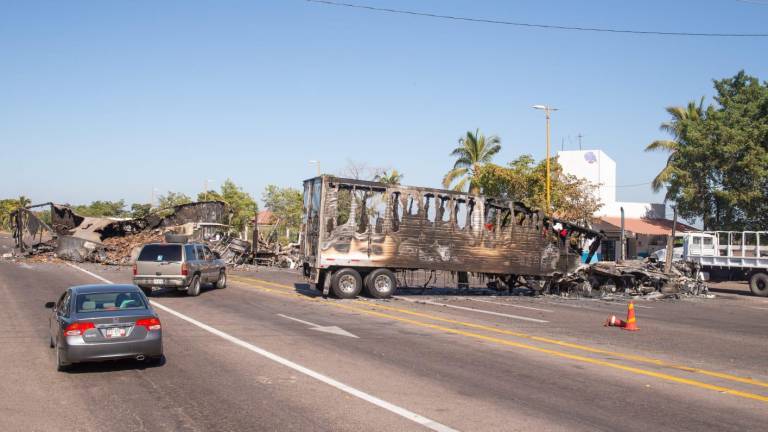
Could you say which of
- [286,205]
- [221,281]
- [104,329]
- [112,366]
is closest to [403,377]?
[104,329]

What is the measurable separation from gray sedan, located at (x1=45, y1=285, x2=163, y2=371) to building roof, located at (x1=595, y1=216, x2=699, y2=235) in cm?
4349

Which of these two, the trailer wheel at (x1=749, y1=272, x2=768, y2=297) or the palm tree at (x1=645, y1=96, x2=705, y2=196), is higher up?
the palm tree at (x1=645, y1=96, x2=705, y2=196)

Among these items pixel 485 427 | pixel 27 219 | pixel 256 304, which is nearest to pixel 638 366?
pixel 485 427

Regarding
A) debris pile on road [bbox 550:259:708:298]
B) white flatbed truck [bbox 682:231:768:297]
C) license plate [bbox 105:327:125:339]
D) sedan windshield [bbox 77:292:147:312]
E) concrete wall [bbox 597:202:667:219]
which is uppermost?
concrete wall [bbox 597:202:667:219]

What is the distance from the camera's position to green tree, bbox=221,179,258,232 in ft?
249

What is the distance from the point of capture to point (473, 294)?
2491cm

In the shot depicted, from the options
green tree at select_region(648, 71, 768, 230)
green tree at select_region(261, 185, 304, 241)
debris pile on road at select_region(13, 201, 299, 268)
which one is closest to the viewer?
green tree at select_region(648, 71, 768, 230)

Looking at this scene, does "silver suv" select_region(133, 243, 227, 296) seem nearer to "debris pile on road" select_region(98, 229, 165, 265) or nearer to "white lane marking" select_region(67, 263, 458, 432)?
"white lane marking" select_region(67, 263, 458, 432)

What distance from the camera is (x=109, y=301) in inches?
393

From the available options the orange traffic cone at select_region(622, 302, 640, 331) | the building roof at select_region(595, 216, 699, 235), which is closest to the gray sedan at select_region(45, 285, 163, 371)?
the orange traffic cone at select_region(622, 302, 640, 331)

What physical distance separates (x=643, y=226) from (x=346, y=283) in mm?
39860

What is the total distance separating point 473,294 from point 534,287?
226cm

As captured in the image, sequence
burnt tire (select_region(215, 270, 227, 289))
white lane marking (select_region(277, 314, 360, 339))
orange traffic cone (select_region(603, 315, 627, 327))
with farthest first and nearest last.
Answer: burnt tire (select_region(215, 270, 227, 289)) → orange traffic cone (select_region(603, 315, 627, 327)) → white lane marking (select_region(277, 314, 360, 339))

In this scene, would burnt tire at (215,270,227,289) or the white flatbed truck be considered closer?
burnt tire at (215,270,227,289)
